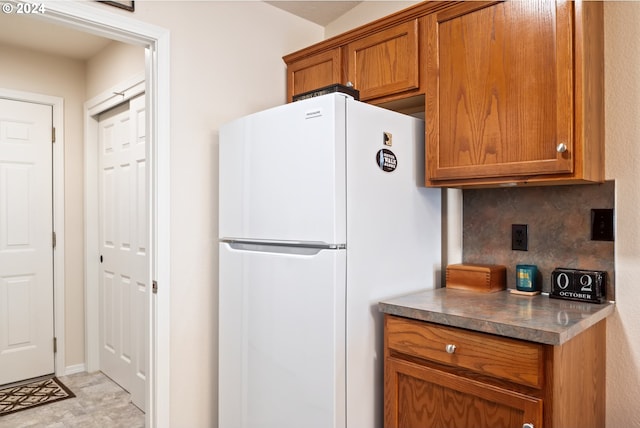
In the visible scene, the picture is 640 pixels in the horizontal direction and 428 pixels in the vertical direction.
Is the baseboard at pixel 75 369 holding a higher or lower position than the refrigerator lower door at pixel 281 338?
lower

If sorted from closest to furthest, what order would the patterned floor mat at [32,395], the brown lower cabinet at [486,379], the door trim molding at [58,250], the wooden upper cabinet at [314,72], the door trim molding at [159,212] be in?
the brown lower cabinet at [486,379] → the door trim molding at [159,212] → the wooden upper cabinet at [314,72] → the patterned floor mat at [32,395] → the door trim molding at [58,250]

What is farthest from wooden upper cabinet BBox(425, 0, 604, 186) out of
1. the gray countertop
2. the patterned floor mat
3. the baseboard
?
the baseboard

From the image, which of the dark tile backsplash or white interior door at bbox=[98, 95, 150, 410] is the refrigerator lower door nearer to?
the dark tile backsplash

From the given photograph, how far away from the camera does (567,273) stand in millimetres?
1613

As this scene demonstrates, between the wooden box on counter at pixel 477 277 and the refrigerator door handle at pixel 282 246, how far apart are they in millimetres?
640

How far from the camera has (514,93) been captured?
151cm

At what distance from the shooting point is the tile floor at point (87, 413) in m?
2.50

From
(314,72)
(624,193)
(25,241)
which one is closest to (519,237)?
(624,193)

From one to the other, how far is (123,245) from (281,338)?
1.86 meters

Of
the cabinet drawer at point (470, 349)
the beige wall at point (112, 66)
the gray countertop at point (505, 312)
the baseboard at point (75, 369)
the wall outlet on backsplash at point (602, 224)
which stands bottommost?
the baseboard at point (75, 369)

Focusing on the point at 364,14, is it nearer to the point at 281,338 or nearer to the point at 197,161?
the point at 197,161

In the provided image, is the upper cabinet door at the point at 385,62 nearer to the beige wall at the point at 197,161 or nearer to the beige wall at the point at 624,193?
the beige wall at the point at 197,161
